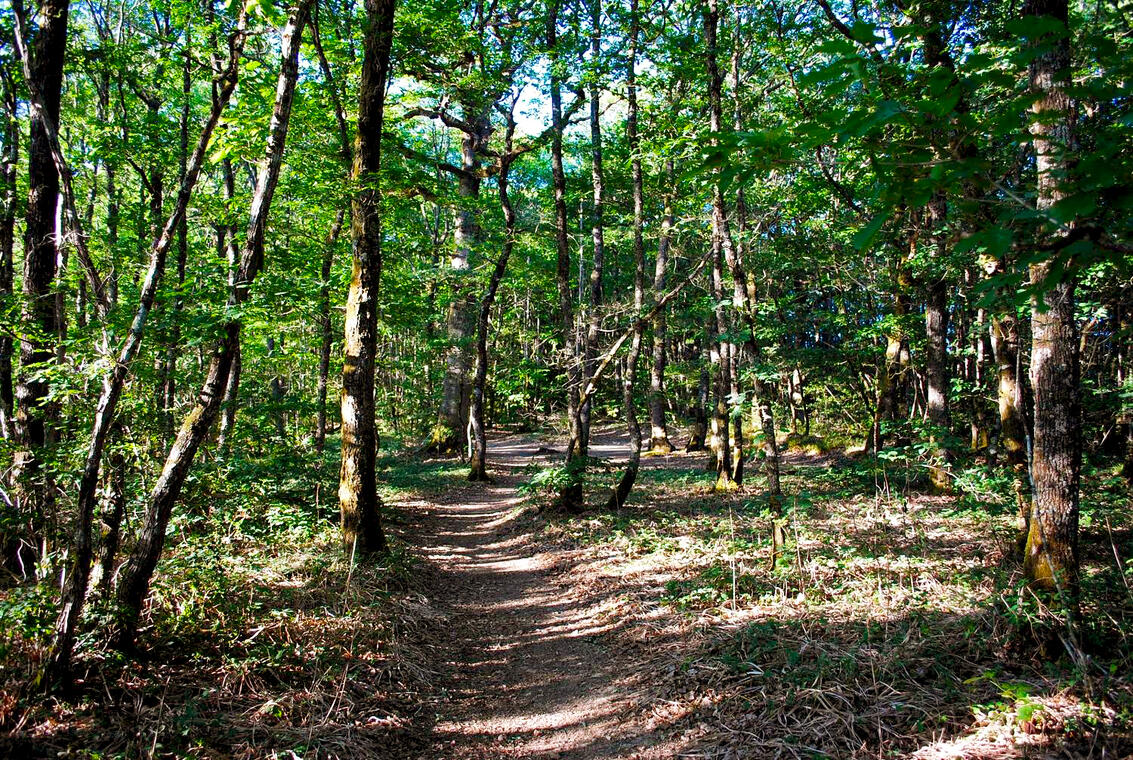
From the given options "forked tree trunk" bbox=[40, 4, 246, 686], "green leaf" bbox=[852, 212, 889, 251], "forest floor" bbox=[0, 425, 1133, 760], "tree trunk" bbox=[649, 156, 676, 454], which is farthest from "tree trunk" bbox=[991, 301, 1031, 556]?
"forked tree trunk" bbox=[40, 4, 246, 686]

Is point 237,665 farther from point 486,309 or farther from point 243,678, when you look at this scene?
Result: point 486,309

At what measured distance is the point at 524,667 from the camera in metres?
5.32

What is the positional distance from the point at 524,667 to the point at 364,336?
4.27 m

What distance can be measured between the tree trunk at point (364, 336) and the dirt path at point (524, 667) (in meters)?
1.36

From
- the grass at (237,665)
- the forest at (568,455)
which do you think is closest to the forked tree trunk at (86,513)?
the forest at (568,455)

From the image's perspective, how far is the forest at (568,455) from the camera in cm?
293

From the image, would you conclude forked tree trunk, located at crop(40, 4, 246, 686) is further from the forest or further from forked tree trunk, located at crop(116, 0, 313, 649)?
forked tree trunk, located at crop(116, 0, 313, 649)

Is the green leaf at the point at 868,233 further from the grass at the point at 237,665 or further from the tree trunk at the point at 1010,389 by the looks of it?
the tree trunk at the point at 1010,389

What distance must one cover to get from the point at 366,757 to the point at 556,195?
30.2ft

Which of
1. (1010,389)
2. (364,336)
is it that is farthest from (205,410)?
(1010,389)

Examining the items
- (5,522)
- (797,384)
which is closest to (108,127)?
(5,522)

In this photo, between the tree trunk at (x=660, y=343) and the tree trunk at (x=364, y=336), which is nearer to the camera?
the tree trunk at (x=364, y=336)

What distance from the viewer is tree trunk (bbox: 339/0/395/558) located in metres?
6.90

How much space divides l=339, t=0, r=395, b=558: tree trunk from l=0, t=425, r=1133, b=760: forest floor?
55 centimetres
